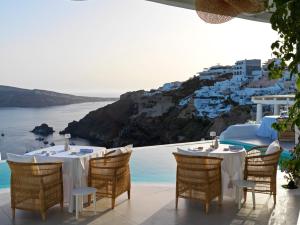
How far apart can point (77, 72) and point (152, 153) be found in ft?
30.4

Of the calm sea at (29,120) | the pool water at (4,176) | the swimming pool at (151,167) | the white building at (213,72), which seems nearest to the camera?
the pool water at (4,176)

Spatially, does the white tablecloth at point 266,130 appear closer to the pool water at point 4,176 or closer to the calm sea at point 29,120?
the calm sea at point 29,120

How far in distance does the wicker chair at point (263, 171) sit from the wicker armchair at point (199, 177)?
1.73 ft

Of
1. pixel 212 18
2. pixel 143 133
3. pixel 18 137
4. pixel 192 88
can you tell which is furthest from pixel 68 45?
pixel 212 18

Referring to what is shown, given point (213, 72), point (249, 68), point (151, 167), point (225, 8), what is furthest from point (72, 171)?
point (213, 72)

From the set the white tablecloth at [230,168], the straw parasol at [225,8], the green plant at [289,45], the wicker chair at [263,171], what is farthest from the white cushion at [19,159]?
the green plant at [289,45]

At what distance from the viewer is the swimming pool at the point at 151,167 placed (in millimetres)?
7148

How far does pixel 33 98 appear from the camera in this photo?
1470 cm

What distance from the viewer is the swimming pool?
23.5 ft

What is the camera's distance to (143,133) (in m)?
22.2

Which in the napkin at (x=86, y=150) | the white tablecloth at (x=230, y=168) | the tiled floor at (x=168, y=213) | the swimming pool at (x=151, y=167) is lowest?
the tiled floor at (x=168, y=213)

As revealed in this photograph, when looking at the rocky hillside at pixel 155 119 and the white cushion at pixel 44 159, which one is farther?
the rocky hillside at pixel 155 119

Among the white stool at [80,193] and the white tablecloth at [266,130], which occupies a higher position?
the white tablecloth at [266,130]

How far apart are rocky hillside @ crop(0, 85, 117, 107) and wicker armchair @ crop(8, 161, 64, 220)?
9641mm
